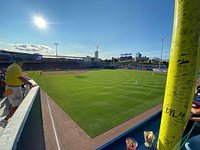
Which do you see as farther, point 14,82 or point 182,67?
point 14,82

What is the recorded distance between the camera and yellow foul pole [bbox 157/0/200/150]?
33.6 inches

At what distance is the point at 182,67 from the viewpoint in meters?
0.89

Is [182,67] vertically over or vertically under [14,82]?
over

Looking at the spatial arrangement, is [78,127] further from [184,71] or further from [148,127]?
[184,71]

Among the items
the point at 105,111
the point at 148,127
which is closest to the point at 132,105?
the point at 105,111

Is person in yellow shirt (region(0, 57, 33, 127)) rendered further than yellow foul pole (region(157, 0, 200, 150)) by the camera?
Yes

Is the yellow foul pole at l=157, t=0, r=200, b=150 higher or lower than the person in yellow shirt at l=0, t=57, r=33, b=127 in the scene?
higher

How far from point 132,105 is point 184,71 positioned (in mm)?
7354

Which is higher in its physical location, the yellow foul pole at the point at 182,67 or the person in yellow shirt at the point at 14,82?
the yellow foul pole at the point at 182,67

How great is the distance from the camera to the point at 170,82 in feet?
3.23

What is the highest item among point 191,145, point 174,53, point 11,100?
point 174,53

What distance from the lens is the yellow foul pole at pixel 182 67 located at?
853mm

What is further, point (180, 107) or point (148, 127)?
point (148, 127)

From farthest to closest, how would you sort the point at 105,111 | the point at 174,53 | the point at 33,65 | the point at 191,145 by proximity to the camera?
the point at 33,65
the point at 105,111
the point at 191,145
the point at 174,53
